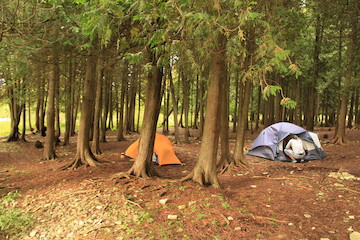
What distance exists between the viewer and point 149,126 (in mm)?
7262

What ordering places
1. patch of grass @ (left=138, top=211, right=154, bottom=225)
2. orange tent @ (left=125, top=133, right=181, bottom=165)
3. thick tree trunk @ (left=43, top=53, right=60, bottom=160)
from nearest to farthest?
patch of grass @ (left=138, top=211, right=154, bottom=225), orange tent @ (left=125, top=133, right=181, bottom=165), thick tree trunk @ (left=43, top=53, right=60, bottom=160)

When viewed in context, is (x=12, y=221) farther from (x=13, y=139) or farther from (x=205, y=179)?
(x=13, y=139)

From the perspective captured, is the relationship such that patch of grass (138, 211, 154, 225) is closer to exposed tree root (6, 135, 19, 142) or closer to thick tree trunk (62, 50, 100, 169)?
thick tree trunk (62, 50, 100, 169)

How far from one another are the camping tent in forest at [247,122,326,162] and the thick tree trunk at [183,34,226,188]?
5643 mm

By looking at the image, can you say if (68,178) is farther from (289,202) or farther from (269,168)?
(269,168)

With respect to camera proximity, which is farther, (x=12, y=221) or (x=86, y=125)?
(x=86, y=125)

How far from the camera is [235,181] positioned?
8.18m

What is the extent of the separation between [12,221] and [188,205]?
3278mm

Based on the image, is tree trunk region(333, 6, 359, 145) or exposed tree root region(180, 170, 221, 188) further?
A: tree trunk region(333, 6, 359, 145)

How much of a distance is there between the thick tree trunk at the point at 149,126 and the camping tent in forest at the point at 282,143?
640 centimetres

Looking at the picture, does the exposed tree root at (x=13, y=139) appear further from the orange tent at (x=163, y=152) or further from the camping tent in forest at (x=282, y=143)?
the camping tent in forest at (x=282, y=143)

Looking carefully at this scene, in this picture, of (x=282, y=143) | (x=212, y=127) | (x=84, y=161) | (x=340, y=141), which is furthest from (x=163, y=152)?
(x=340, y=141)

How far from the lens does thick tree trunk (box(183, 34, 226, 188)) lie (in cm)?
655

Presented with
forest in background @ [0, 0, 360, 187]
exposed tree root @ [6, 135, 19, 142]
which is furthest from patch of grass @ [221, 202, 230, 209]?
exposed tree root @ [6, 135, 19, 142]
